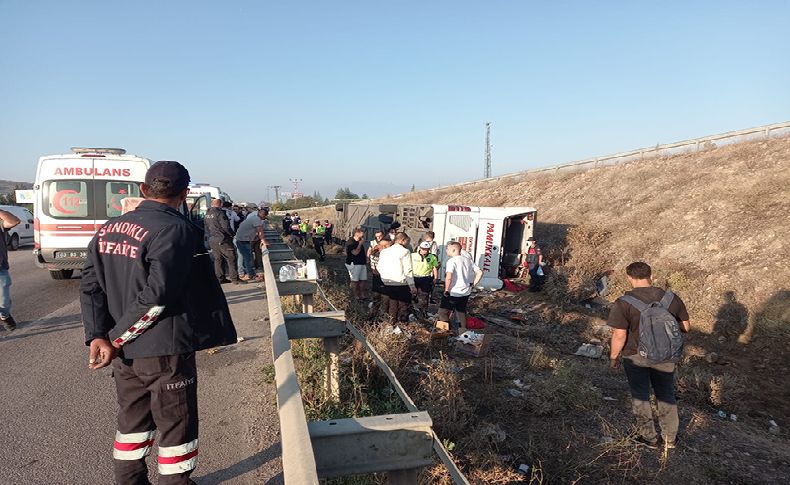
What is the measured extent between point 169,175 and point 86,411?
2842 mm

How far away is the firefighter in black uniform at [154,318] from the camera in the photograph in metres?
2.30

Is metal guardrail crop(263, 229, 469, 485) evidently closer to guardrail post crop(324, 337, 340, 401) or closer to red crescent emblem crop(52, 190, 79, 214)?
guardrail post crop(324, 337, 340, 401)

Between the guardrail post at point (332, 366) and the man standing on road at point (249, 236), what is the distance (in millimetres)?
5227

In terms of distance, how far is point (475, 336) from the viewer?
22.4 feet

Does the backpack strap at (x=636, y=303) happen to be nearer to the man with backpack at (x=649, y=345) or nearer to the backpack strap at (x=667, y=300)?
the man with backpack at (x=649, y=345)

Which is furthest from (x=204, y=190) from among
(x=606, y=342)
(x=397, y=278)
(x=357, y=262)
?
(x=606, y=342)

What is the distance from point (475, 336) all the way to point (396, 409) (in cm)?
313

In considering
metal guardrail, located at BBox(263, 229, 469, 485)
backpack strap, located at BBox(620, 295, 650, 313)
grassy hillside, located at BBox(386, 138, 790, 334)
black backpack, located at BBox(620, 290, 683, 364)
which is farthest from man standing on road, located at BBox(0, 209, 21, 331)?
grassy hillside, located at BBox(386, 138, 790, 334)

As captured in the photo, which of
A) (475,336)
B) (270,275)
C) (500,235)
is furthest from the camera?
(500,235)

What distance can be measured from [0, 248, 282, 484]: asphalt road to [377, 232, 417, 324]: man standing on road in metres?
2.24

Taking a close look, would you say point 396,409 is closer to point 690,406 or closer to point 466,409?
point 466,409

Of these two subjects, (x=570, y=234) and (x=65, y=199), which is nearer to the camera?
(x=65, y=199)

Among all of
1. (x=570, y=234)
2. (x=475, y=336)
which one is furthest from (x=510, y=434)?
(x=570, y=234)

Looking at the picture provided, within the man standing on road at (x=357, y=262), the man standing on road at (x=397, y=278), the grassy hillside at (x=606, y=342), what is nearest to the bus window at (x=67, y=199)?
the grassy hillside at (x=606, y=342)
